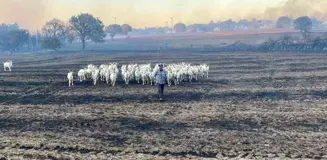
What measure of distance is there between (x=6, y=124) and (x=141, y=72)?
14.2 m


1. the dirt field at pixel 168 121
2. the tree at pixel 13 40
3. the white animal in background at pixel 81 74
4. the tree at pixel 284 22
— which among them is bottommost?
the dirt field at pixel 168 121

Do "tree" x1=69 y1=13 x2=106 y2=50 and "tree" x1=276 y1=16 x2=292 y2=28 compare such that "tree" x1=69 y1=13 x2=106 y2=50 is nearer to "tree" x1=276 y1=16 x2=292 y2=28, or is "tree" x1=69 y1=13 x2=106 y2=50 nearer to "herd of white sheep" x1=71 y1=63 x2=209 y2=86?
"herd of white sheep" x1=71 y1=63 x2=209 y2=86

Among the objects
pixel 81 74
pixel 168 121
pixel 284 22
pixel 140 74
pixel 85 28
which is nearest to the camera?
pixel 168 121

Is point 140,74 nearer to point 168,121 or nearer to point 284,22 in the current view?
point 168,121

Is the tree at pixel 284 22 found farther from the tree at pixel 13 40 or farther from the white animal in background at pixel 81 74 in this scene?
the white animal in background at pixel 81 74

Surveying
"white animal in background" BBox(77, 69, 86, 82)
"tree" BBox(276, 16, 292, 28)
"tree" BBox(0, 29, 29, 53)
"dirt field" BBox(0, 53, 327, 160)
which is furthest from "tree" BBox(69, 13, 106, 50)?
"tree" BBox(276, 16, 292, 28)

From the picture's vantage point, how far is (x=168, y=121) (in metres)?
16.4

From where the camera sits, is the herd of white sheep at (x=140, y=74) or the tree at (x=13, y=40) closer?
the herd of white sheep at (x=140, y=74)

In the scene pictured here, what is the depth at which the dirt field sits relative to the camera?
12188mm

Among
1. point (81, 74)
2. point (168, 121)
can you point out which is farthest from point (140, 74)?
point (168, 121)

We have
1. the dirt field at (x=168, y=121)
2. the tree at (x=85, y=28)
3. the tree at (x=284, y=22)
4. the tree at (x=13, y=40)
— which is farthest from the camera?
the tree at (x=284, y=22)

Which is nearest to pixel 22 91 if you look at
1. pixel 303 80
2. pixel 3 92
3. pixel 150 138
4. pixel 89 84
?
pixel 3 92

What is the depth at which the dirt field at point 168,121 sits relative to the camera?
12188 millimetres

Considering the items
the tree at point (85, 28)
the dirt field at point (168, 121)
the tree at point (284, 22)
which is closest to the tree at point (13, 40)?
the tree at point (85, 28)
